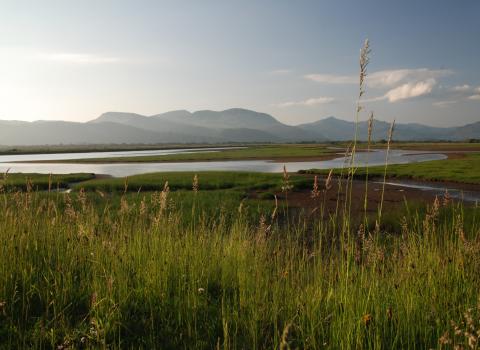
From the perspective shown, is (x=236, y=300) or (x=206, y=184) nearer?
(x=236, y=300)

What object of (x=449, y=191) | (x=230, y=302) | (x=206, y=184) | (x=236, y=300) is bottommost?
(x=206, y=184)

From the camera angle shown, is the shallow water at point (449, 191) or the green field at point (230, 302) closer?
the green field at point (230, 302)

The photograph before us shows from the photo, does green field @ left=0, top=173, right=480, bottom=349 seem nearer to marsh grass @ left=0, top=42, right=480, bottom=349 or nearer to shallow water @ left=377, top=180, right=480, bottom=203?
marsh grass @ left=0, top=42, right=480, bottom=349

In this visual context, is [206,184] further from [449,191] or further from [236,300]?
[236,300]

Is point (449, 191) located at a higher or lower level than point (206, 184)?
higher

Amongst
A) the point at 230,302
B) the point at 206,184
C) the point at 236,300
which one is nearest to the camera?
the point at 236,300

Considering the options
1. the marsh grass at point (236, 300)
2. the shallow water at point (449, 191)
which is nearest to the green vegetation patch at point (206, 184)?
the shallow water at point (449, 191)

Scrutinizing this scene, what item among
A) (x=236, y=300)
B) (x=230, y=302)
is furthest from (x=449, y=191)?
(x=236, y=300)

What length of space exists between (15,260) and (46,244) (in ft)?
3.15

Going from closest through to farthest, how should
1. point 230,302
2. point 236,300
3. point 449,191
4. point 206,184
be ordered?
point 236,300 → point 230,302 → point 449,191 → point 206,184

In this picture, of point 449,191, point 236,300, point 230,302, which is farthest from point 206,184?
point 236,300

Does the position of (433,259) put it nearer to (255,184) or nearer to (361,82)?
(361,82)

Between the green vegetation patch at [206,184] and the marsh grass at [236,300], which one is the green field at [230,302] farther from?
the green vegetation patch at [206,184]

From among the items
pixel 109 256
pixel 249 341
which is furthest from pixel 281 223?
pixel 249 341
